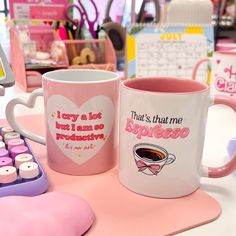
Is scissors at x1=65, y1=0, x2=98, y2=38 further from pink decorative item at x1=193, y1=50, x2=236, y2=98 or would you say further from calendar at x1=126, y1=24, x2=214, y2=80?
pink decorative item at x1=193, y1=50, x2=236, y2=98

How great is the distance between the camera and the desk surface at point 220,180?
0.99 ft

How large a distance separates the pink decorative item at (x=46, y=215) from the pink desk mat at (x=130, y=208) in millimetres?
16

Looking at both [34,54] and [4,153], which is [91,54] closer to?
[34,54]

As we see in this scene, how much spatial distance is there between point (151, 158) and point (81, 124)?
0.30 ft

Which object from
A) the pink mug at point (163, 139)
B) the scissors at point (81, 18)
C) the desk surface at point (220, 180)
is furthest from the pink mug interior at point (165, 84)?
the scissors at point (81, 18)

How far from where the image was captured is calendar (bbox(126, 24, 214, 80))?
77cm

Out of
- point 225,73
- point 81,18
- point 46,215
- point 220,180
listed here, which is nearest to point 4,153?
point 46,215

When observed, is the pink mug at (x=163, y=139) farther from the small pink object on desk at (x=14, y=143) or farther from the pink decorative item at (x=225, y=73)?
the pink decorative item at (x=225, y=73)

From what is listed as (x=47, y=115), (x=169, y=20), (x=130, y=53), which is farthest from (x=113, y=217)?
(x=169, y=20)

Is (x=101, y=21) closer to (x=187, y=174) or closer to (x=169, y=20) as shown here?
(x=169, y=20)

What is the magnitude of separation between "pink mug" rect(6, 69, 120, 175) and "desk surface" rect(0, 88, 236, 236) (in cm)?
13

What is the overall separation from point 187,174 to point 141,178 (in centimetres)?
5

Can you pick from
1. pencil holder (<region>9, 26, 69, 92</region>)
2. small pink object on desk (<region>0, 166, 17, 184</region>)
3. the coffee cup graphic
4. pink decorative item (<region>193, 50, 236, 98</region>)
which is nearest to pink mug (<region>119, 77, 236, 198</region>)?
the coffee cup graphic

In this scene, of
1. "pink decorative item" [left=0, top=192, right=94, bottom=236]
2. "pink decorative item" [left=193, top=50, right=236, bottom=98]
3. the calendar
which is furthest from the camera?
the calendar
